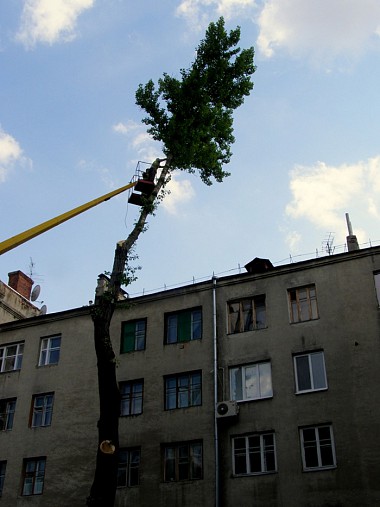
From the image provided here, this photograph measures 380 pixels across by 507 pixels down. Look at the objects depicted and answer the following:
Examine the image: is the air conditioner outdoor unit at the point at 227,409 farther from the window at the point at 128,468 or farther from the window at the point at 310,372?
the window at the point at 128,468

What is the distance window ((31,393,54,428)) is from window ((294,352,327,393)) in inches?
448

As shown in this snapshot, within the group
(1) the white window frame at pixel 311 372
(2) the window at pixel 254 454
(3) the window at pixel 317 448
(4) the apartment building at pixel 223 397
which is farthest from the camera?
(1) the white window frame at pixel 311 372

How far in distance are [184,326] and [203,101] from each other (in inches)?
390

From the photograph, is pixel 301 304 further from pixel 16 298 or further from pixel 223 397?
pixel 16 298

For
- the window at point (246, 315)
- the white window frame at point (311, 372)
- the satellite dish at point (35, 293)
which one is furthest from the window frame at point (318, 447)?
the satellite dish at point (35, 293)

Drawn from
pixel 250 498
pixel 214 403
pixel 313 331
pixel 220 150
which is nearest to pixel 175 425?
pixel 214 403

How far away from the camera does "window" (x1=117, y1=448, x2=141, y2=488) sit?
25328 millimetres

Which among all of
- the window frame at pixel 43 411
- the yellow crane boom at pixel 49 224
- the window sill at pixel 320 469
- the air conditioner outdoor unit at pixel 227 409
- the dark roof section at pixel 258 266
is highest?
the dark roof section at pixel 258 266

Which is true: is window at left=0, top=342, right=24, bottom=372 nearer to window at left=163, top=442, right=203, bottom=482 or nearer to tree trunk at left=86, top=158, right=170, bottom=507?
window at left=163, top=442, right=203, bottom=482

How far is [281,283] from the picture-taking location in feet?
88.3

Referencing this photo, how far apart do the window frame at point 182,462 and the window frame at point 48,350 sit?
769 centimetres

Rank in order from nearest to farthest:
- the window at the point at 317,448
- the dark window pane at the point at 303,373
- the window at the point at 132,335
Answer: the window at the point at 317,448 → the dark window pane at the point at 303,373 → the window at the point at 132,335

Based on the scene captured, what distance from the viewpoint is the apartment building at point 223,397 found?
74.8 feet

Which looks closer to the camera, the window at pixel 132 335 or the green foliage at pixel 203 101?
the green foliage at pixel 203 101
